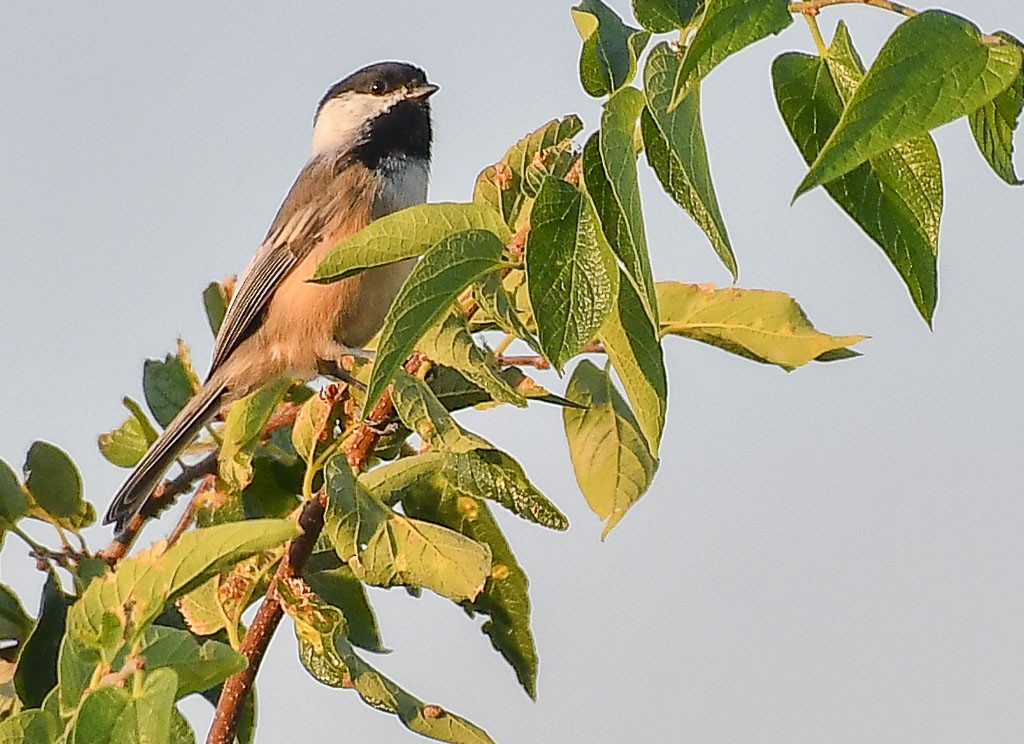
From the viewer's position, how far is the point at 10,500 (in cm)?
204

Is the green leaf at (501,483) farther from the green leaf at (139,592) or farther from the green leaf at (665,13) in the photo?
the green leaf at (665,13)

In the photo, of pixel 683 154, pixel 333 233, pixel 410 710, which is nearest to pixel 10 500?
pixel 410 710

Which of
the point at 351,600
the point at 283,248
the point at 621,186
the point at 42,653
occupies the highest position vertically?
the point at 283,248

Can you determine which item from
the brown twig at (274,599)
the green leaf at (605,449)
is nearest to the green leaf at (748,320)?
the green leaf at (605,449)

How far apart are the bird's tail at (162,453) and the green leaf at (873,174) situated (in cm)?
136

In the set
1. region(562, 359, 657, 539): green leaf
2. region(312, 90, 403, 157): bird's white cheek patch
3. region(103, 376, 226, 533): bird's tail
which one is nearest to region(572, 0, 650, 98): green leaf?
region(562, 359, 657, 539): green leaf

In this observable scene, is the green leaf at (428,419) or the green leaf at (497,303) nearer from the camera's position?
the green leaf at (497,303)

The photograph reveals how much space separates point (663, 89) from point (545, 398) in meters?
0.66

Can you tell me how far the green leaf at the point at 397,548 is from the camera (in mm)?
1669

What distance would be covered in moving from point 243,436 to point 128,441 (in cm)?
51

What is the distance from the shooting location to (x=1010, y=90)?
1.26 meters

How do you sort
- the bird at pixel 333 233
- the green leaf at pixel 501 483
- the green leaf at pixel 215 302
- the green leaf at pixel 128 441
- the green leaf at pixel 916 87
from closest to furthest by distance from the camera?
the green leaf at pixel 916 87 → the green leaf at pixel 501 483 → the green leaf at pixel 128 441 → the green leaf at pixel 215 302 → the bird at pixel 333 233

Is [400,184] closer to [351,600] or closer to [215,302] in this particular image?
[215,302]

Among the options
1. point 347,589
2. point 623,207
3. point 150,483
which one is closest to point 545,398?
point 347,589
